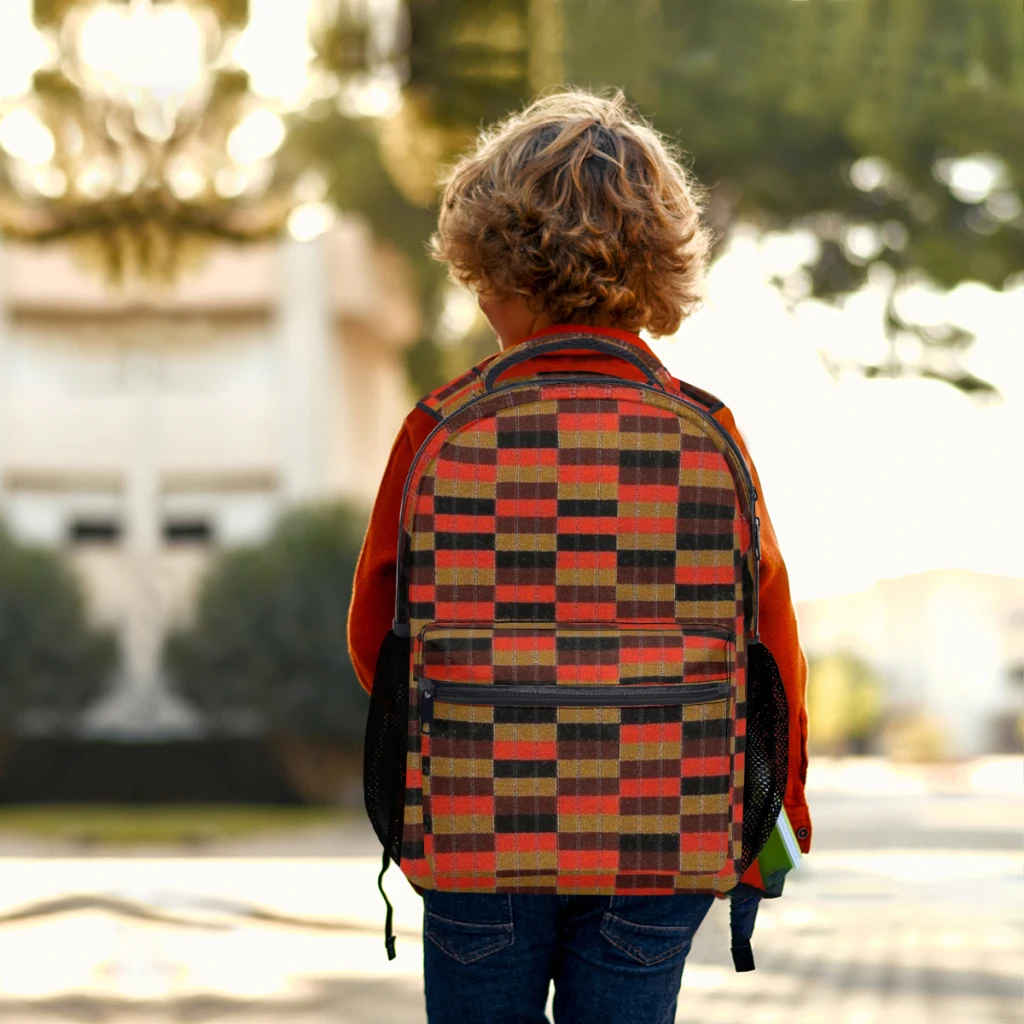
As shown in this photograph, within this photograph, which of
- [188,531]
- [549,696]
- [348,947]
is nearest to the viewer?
→ [549,696]

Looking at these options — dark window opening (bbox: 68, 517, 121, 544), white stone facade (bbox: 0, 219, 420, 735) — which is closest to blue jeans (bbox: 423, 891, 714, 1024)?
white stone facade (bbox: 0, 219, 420, 735)

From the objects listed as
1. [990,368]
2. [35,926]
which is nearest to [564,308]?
[35,926]

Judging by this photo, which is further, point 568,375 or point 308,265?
point 308,265

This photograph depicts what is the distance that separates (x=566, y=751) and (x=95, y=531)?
70.0ft

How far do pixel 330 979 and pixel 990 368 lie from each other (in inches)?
222

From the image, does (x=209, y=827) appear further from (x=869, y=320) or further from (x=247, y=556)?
(x=869, y=320)

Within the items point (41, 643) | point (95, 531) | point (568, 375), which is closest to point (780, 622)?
point (568, 375)

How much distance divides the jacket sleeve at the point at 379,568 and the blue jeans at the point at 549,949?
1.01 feet

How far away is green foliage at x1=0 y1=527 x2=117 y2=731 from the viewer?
723 inches

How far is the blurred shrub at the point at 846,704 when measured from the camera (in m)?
37.3

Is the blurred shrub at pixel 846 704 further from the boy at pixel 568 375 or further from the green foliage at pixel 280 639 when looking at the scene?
the boy at pixel 568 375

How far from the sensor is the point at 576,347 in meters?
1.82

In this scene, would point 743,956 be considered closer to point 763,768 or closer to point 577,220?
point 763,768

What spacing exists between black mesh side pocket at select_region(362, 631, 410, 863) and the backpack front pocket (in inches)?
1.3
